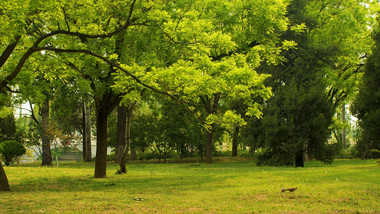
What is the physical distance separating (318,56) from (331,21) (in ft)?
23.8

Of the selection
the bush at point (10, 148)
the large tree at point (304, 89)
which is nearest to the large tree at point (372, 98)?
the large tree at point (304, 89)

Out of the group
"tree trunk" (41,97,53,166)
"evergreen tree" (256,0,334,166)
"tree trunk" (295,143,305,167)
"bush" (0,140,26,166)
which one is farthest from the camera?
"tree trunk" (41,97,53,166)

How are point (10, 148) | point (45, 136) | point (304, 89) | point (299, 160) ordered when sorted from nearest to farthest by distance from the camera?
point (299, 160) → point (304, 89) → point (10, 148) → point (45, 136)

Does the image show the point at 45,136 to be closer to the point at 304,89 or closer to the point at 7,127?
the point at 7,127

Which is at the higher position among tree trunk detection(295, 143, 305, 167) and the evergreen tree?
the evergreen tree

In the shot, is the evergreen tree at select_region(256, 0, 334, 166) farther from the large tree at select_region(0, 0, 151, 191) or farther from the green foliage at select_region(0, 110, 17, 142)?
the green foliage at select_region(0, 110, 17, 142)

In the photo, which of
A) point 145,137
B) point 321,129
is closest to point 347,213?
point 321,129

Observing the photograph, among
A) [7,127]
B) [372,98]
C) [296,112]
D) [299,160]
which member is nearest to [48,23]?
[372,98]

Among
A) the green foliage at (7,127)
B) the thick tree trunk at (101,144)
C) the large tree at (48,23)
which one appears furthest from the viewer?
the green foliage at (7,127)

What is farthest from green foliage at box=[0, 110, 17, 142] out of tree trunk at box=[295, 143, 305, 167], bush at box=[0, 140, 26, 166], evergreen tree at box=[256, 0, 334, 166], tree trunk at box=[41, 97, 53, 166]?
tree trunk at box=[295, 143, 305, 167]

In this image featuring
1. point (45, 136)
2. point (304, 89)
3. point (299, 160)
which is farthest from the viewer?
point (45, 136)

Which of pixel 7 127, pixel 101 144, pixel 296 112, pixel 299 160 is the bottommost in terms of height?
pixel 299 160

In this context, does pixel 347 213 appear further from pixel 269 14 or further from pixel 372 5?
pixel 372 5

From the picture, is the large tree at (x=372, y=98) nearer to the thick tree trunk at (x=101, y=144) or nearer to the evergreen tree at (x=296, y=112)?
the evergreen tree at (x=296, y=112)
